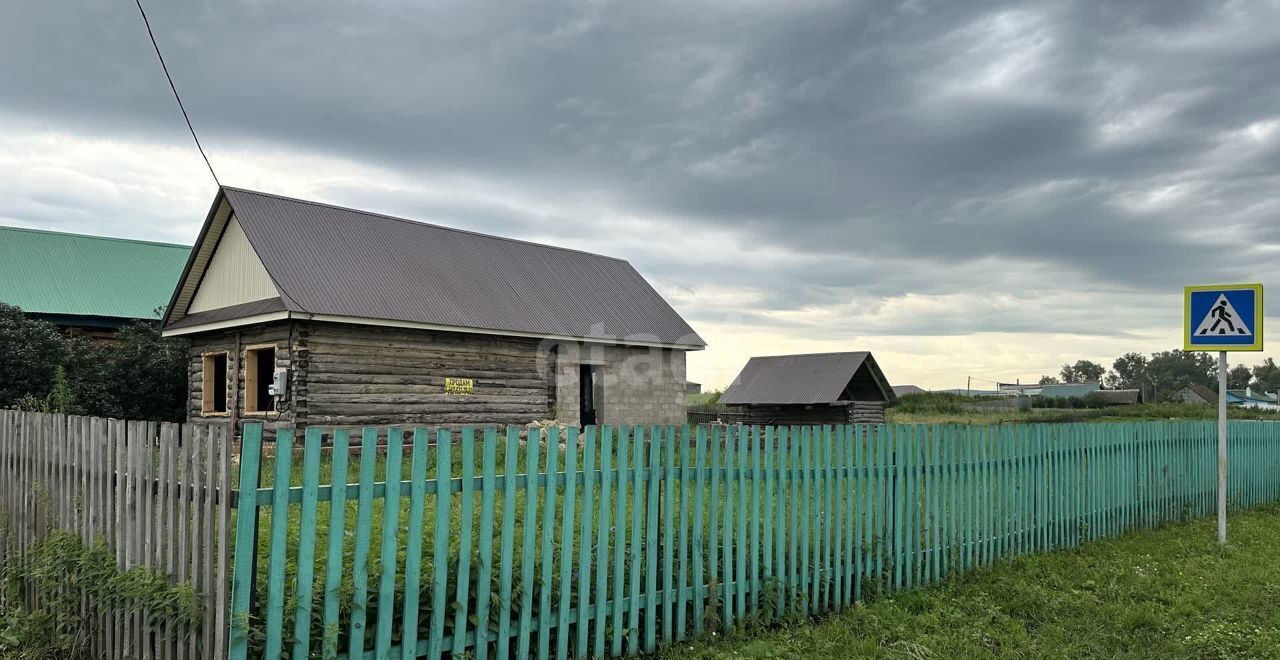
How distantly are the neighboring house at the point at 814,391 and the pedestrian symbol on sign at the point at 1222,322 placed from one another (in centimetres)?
2048

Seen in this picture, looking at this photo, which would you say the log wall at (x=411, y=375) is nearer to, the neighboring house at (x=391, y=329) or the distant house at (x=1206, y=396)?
the neighboring house at (x=391, y=329)

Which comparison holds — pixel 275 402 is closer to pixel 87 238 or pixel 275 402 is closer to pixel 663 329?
pixel 663 329

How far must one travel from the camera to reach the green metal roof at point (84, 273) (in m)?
25.2

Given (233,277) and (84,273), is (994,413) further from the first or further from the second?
(84,273)

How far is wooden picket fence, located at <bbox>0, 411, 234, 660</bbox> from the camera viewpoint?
4.53 meters

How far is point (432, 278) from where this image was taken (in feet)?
69.6

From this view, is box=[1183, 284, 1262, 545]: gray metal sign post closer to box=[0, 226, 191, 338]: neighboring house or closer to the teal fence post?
the teal fence post

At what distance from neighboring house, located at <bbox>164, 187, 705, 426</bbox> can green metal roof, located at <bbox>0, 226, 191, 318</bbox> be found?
549 cm

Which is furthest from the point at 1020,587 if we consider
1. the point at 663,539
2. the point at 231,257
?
the point at 231,257

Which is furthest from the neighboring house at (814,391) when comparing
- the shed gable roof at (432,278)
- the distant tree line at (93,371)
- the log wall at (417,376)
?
the distant tree line at (93,371)

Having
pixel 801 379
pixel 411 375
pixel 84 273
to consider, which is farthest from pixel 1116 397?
pixel 84 273

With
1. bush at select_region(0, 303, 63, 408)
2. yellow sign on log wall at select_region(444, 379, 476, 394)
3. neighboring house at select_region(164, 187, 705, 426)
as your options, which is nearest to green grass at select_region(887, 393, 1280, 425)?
neighboring house at select_region(164, 187, 705, 426)

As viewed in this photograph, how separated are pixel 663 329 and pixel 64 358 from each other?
1486 centimetres

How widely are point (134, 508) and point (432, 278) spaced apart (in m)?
16.1
